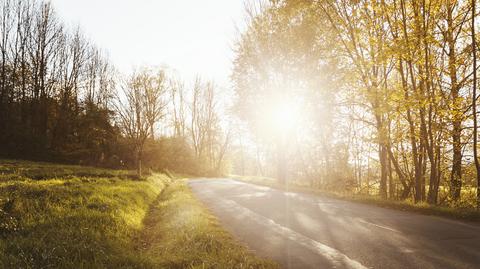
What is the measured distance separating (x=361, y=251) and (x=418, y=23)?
11.5 meters

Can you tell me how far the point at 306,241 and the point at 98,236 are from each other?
4.79m

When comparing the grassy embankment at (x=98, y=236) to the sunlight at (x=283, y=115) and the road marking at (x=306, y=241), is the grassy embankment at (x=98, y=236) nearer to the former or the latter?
the road marking at (x=306, y=241)

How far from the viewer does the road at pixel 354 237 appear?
5.41 m

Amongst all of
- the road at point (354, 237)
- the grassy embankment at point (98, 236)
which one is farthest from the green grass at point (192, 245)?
the road at point (354, 237)

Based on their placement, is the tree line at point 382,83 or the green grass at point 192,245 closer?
the green grass at point 192,245

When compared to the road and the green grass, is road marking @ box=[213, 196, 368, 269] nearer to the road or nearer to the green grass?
the road

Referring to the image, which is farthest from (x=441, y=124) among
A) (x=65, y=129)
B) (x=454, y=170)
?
(x=65, y=129)

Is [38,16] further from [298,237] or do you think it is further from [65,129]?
[298,237]

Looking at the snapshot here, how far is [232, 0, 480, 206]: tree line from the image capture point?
1296 cm

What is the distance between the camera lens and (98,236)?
6.30 m

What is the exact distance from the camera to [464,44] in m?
15.2

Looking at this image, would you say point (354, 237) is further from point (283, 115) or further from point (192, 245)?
point (283, 115)

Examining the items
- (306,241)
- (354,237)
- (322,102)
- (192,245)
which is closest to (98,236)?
(192,245)

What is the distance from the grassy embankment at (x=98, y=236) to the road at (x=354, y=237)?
2.93ft
